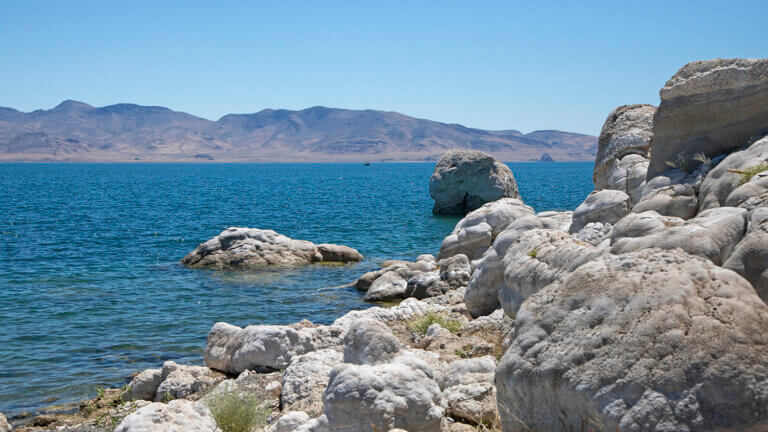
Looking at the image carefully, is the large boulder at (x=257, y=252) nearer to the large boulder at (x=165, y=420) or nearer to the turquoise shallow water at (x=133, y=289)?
the turquoise shallow water at (x=133, y=289)

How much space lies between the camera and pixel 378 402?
7059mm

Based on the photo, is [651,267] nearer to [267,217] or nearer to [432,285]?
[432,285]

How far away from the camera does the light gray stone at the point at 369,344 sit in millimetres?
8695

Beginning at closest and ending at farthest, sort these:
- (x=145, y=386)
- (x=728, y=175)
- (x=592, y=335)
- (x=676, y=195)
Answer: (x=592, y=335)
(x=728, y=175)
(x=676, y=195)
(x=145, y=386)

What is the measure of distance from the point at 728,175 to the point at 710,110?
329cm

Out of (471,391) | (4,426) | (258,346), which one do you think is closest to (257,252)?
(258,346)

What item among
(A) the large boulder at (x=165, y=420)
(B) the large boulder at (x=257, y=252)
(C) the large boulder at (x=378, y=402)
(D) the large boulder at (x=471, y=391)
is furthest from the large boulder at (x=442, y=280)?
(A) the large boulder at (x=165, y=420)

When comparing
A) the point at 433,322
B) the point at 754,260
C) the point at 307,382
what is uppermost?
the point at 754,260

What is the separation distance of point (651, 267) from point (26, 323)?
18.7 metres

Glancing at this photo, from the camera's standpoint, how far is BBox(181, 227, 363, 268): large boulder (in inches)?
1129

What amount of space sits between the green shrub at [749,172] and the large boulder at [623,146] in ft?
22.4

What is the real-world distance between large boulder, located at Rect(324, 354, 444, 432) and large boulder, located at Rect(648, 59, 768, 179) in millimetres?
9066

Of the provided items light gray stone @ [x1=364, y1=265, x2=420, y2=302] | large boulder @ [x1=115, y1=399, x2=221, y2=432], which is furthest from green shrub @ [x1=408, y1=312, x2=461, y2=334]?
large boulder @ [x1=115, y1=399, x2=221, y2=432]

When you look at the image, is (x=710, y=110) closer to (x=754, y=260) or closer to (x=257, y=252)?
(x=754, y=260)
